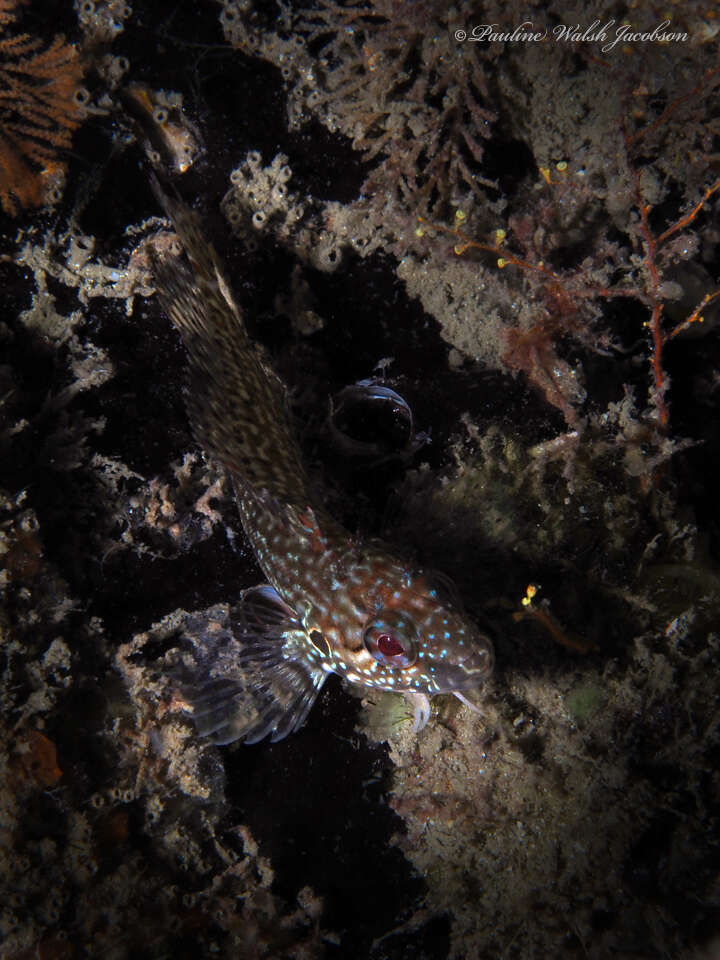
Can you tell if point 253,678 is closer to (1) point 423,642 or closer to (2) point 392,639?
(2) point 392,639

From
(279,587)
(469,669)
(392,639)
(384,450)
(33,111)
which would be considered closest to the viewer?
(469,669)

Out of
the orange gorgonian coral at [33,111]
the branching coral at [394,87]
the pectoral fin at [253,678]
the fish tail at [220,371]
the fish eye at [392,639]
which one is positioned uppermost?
the branching coral at [394,87]

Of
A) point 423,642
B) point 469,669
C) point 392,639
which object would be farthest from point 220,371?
point 469,669

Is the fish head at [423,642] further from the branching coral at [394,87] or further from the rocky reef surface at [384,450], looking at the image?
the branching coral at [394,87]

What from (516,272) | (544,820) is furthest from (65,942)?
(516,272)

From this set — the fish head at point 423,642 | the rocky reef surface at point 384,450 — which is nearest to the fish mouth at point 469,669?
the fish head at point 423,642

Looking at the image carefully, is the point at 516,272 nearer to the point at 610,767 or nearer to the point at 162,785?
the point at 610,767

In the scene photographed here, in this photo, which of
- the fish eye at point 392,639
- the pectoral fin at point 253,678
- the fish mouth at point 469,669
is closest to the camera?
the fish mouth at point 469,669
